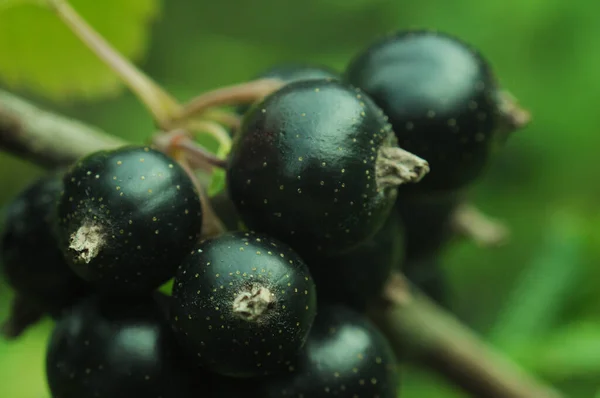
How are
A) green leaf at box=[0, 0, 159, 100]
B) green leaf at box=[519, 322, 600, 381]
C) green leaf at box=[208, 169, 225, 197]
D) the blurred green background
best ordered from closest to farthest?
green leaf at box=[208, 169, 225, 197] → green leaf at box=[0, 0, 159, 100] → green leaf at box=[519, 322, 600, 381] → the blurred green background

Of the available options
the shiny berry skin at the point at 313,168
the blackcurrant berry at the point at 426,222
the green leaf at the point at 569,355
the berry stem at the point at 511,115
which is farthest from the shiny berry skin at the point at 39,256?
the green leaf at the point at 569,355

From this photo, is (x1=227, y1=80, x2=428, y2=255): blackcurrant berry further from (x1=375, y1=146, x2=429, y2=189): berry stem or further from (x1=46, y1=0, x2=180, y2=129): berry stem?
(x1=46, y1=0, x2=180, y2=129): berry stem

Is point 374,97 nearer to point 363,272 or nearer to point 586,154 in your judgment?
point 363,272

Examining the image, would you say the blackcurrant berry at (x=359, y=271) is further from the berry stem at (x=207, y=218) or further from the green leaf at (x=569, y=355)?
the green leaf at (x=569, y=355)

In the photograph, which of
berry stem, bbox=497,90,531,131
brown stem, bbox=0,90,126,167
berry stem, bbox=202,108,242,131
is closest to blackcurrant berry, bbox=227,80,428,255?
berry stem, bbox=202,108,242,131

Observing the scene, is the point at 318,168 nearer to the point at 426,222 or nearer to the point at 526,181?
the point at 426,222

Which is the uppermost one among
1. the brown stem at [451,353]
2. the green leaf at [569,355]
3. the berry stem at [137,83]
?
the berry stem at [137,83]

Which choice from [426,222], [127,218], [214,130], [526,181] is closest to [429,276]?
[426,222]
